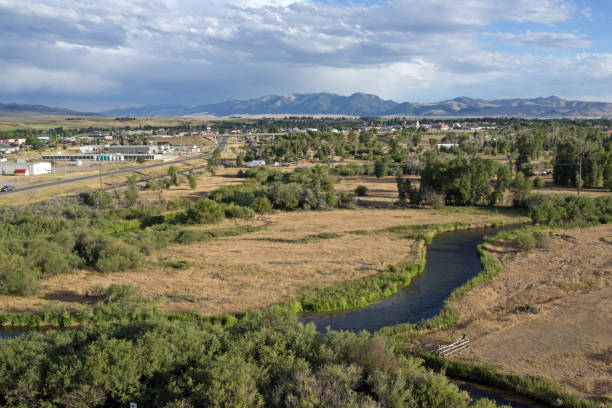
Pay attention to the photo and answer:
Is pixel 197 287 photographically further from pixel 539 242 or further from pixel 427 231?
pixel 539 242

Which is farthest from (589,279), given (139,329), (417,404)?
(139,329)

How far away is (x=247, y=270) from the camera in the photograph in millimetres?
28391

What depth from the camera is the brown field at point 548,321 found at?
55.0ft

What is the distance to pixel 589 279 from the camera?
25.8m

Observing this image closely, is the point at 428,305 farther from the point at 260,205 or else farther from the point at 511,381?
the point at 260,205

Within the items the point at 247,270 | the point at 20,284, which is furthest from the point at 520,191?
the point at 20,284

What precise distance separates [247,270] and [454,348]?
13858 mm

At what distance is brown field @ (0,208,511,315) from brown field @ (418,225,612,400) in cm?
691

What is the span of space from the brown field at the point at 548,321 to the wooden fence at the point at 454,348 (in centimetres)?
28

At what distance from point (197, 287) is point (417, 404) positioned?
1639cm

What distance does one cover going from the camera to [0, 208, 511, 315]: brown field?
78.5ft

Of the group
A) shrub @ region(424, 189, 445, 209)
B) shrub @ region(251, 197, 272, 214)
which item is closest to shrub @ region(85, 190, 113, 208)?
shrub @ region(251, 197, 272, 214)

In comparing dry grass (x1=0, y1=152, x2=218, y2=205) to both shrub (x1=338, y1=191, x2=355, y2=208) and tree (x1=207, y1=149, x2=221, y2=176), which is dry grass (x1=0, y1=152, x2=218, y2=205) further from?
shrub (x1=338, y1=191, x2=355, y2=208)

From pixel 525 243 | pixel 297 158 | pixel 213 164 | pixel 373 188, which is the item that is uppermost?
pixel 297 158
